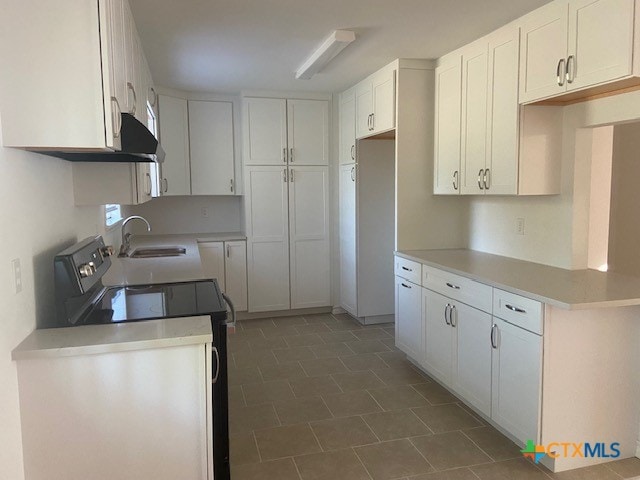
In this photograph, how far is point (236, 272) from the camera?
5.20 meters

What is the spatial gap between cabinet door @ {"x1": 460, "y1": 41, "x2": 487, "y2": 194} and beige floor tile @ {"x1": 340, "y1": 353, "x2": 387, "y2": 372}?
151 cm

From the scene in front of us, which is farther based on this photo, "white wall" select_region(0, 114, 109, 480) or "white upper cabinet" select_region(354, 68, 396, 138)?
"white upper cabinet" select_region(354, 68, 396, 138)

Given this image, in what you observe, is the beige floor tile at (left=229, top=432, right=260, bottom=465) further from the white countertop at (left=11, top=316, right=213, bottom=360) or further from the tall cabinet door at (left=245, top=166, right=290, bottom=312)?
the tall cabinet door at (left=245, top=166, right=290, bottom=312)

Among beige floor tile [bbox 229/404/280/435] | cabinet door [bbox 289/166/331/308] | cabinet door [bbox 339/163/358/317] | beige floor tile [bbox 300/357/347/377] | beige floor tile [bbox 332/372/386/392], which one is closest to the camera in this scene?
beige floor tile [bbox 229/404/280/435]

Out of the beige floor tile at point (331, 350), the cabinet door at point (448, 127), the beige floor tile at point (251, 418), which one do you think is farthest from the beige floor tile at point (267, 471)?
the cabinet door at point (448, 127)

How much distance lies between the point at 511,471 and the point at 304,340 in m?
2.42

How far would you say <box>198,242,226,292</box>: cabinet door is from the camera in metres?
5.10

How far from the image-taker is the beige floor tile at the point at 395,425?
2.87 m

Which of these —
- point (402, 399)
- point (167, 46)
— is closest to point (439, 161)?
point (402, 399)

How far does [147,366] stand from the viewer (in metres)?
1.83

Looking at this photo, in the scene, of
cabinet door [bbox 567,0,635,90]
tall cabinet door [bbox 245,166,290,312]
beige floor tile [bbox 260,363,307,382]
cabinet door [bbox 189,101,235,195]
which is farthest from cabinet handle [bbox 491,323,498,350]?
cabinet door [bbox 189,101,235,195]

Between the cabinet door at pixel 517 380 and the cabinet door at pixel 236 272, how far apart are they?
3.03 m

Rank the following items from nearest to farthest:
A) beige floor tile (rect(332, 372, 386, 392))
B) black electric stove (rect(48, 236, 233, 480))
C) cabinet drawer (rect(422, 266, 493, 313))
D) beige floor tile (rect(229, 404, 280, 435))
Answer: black electric stove (rect(48, 236, 233, 480)) → cabinet drawer (rect(422, 266, 493, 313)) → beige floor tile (rect(229, 404, 280, 435)) → beige floor tile (rect(332, 372, 386, 392))

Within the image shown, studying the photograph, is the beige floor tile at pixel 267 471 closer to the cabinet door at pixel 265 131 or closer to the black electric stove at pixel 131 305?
the black electric stove at pixel 131 305
